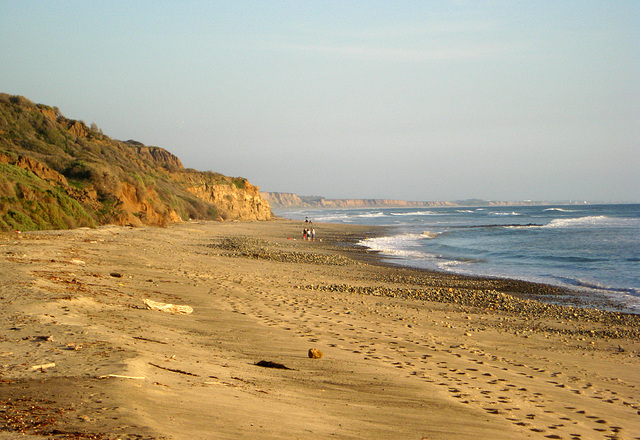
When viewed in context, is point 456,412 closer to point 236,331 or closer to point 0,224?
point 236,331

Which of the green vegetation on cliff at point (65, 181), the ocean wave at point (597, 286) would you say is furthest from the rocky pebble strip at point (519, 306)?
the green vegetation on cliff at point (65, 181)

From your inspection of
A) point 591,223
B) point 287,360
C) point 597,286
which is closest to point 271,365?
point 287,360

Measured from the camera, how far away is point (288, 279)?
14461mm

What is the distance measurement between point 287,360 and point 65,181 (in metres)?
22.9

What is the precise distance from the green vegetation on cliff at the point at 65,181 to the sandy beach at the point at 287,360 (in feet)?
21.9

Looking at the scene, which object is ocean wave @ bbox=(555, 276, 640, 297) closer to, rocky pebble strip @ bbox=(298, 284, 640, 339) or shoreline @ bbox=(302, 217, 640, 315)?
shoreline @ bbox=(302, 217, 640, 315)

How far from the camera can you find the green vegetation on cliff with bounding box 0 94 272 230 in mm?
18781

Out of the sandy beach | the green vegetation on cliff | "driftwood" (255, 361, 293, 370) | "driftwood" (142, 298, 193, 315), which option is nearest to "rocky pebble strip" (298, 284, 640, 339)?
the sandy beach

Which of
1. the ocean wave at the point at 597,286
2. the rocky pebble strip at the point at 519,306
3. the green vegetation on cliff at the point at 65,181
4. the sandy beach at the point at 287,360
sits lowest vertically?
the ocean wave at the point at 597,286

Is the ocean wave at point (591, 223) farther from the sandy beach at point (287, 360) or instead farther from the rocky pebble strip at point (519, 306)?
the sandy beach at point (287, 360)

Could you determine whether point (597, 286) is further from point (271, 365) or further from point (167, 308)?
point (167, 308)

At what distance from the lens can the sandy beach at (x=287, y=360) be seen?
12.3 ft

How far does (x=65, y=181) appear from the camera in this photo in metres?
24.5

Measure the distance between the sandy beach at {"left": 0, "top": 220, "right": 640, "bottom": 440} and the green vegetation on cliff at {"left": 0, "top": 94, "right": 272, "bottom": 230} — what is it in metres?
6.67
